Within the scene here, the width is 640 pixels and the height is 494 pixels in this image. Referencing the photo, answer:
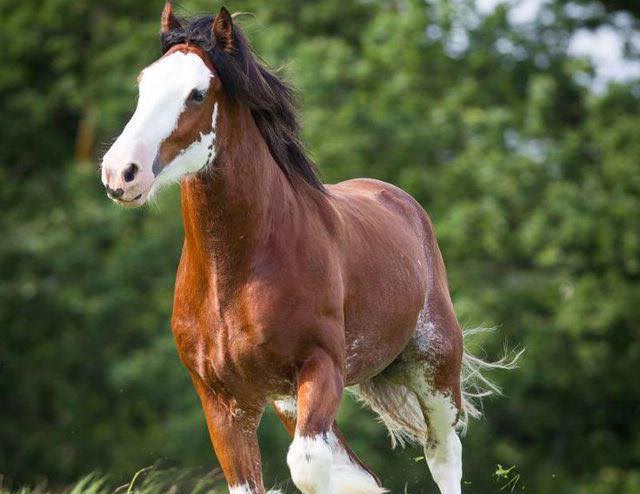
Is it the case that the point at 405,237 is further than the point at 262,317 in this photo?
Yes

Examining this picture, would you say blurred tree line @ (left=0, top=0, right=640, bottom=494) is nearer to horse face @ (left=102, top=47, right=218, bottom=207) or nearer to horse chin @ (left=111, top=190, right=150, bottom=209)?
horse face @ (left=102, top=47, right=218, bottom=207)

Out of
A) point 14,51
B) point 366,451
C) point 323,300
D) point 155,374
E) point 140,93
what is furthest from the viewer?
point 14,51

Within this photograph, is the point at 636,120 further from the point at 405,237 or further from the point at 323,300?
the point at 323,300

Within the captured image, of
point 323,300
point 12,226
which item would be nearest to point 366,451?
point 12,226

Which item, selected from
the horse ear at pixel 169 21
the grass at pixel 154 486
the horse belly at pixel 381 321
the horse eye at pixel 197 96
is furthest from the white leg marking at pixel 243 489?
the horse ear at pixel 169 21

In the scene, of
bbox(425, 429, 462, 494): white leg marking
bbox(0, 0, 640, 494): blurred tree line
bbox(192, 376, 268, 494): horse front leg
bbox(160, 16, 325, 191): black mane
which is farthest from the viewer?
bbox(0, 0, 640, 494): blurred tree line

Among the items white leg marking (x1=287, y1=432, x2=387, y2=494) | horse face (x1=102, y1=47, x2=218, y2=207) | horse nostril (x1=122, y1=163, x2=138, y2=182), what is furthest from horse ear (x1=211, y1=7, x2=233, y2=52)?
white leg marking (x1=287, y1=432, x2=387, y2=494)

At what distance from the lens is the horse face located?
4.64 m

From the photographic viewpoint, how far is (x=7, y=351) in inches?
774

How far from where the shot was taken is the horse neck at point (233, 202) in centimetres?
520

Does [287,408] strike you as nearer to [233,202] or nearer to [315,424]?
[315,424]

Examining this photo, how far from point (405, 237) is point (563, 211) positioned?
476 inches

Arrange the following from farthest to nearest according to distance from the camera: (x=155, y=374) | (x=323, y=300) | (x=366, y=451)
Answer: (x=155, y=374)
(x=366, y=451)
(x=323, y=300)

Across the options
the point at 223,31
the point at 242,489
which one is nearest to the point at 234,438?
the point at 242,489
